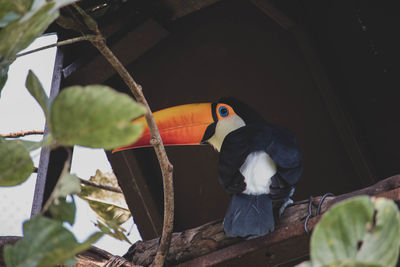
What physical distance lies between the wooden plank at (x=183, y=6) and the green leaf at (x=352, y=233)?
1703 millimetres

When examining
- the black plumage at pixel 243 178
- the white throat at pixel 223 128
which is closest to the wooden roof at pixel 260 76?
the white throat at pixel 223 128

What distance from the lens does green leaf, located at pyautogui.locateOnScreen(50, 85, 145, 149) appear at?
0.69 meters

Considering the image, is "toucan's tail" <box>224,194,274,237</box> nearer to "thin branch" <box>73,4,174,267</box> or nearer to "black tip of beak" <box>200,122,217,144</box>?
"thin branch" <box>73,4,174,267</box>

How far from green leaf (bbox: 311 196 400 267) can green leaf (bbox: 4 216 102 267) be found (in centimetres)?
33

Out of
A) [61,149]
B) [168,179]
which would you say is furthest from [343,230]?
[61,149]

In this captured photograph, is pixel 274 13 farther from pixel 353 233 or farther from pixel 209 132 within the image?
pixel 353 233

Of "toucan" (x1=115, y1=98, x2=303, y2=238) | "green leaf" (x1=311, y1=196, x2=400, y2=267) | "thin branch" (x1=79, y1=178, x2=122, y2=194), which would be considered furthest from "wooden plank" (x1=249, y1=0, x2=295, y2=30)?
"green leaf" (x1=311, y1=196, x2=400, y2=267)

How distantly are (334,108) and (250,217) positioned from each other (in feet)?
3.12

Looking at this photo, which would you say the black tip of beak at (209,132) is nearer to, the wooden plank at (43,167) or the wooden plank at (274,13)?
the wooden plank at (274,13)

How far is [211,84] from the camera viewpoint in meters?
2.66

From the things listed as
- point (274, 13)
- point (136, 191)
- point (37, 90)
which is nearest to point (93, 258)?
point (136, 191)

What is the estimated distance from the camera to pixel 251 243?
5.74ft

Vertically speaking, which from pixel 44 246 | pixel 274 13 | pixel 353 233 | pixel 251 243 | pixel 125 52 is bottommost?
pixel 251 243

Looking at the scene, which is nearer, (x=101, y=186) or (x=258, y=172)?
(x=258, y=172)
